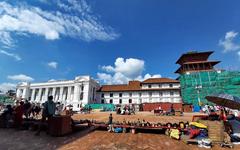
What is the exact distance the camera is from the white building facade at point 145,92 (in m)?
61.2

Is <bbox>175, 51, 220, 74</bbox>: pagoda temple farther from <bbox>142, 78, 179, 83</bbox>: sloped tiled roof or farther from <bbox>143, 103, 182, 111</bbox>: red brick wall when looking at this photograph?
<bbox>143, 103, 182, 111</bbox>: red brick wall

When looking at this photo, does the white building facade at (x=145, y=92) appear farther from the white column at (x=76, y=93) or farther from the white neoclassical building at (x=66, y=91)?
the white column at (x=76, y=93)

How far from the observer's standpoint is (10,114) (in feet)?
35.7

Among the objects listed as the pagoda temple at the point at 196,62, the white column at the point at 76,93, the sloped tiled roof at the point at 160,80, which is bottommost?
the white column at the point at 76,93

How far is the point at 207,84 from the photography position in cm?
4753

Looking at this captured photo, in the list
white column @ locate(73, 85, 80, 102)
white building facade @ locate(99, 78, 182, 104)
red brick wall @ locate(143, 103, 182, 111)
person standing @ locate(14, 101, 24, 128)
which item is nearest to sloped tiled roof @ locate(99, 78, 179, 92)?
white building facade @ locate(99, 78, 182, 104)

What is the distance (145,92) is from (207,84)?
23.0 meters

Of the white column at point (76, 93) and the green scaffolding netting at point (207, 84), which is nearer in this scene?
the green scaffolding netting at point (207, 84)

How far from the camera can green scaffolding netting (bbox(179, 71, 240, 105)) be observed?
45.2 meters

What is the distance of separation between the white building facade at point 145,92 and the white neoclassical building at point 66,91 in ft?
21.5

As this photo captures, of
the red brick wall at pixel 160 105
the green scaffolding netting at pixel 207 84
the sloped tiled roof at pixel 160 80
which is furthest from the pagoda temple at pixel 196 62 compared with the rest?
the red brick wall at pixel 160 105

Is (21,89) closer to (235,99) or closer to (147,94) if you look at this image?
(147,94)

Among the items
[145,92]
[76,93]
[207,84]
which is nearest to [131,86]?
[145,92]

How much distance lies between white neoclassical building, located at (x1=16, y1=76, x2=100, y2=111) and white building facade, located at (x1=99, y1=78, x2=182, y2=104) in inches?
258
